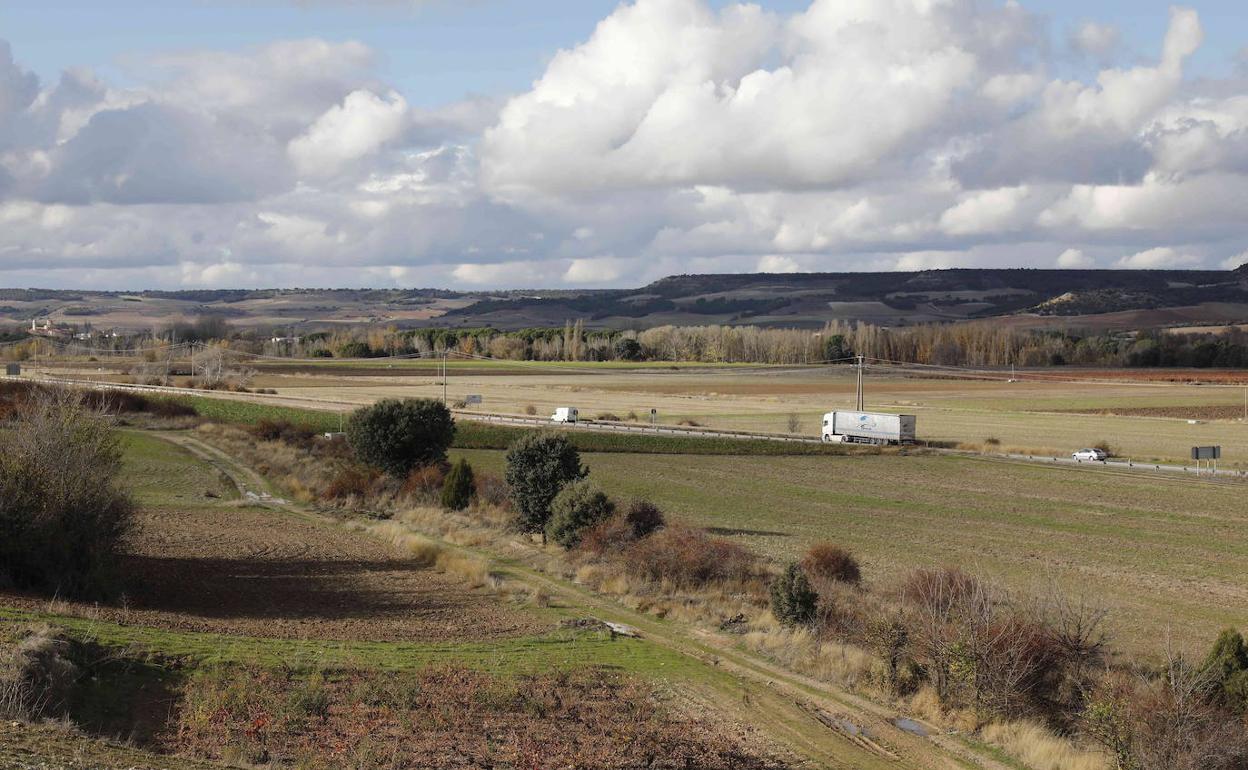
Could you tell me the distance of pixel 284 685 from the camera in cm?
1920

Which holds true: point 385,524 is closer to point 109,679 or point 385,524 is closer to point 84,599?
point 84,599

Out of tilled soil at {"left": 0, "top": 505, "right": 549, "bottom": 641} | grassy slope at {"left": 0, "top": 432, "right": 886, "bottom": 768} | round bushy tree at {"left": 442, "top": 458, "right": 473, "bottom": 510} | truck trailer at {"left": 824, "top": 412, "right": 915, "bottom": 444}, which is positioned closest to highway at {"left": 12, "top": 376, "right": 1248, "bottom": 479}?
truck trailer at {"left": 824, "top": 412, "right": 915, "bottom": 444}

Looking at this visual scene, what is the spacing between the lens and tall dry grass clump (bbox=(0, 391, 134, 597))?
2492 cm

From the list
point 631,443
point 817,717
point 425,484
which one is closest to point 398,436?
point 425,484

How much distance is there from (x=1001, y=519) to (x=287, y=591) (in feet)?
98.9

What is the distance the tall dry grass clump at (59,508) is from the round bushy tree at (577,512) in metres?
13.8

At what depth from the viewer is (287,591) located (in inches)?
1142

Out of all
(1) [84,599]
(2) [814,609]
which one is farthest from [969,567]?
(1) [84,599]

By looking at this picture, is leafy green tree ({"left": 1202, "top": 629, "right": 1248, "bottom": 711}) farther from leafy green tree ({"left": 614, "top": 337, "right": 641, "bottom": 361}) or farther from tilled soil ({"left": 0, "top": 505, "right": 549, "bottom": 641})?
leafy green tree ({"left": 614, "top": 337, "right": 641, "bottom": 361})

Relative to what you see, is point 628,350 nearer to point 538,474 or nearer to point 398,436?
point 398,436

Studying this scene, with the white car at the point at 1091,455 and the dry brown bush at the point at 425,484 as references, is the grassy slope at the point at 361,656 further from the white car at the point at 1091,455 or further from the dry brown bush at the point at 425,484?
the white car at the point at 1091,455

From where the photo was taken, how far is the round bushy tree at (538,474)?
140 feet

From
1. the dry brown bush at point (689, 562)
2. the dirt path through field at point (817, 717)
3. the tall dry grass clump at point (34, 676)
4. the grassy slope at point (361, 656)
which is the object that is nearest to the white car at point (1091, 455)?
the dry brown bush at point (689, 562)

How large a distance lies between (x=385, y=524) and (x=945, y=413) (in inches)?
2684
